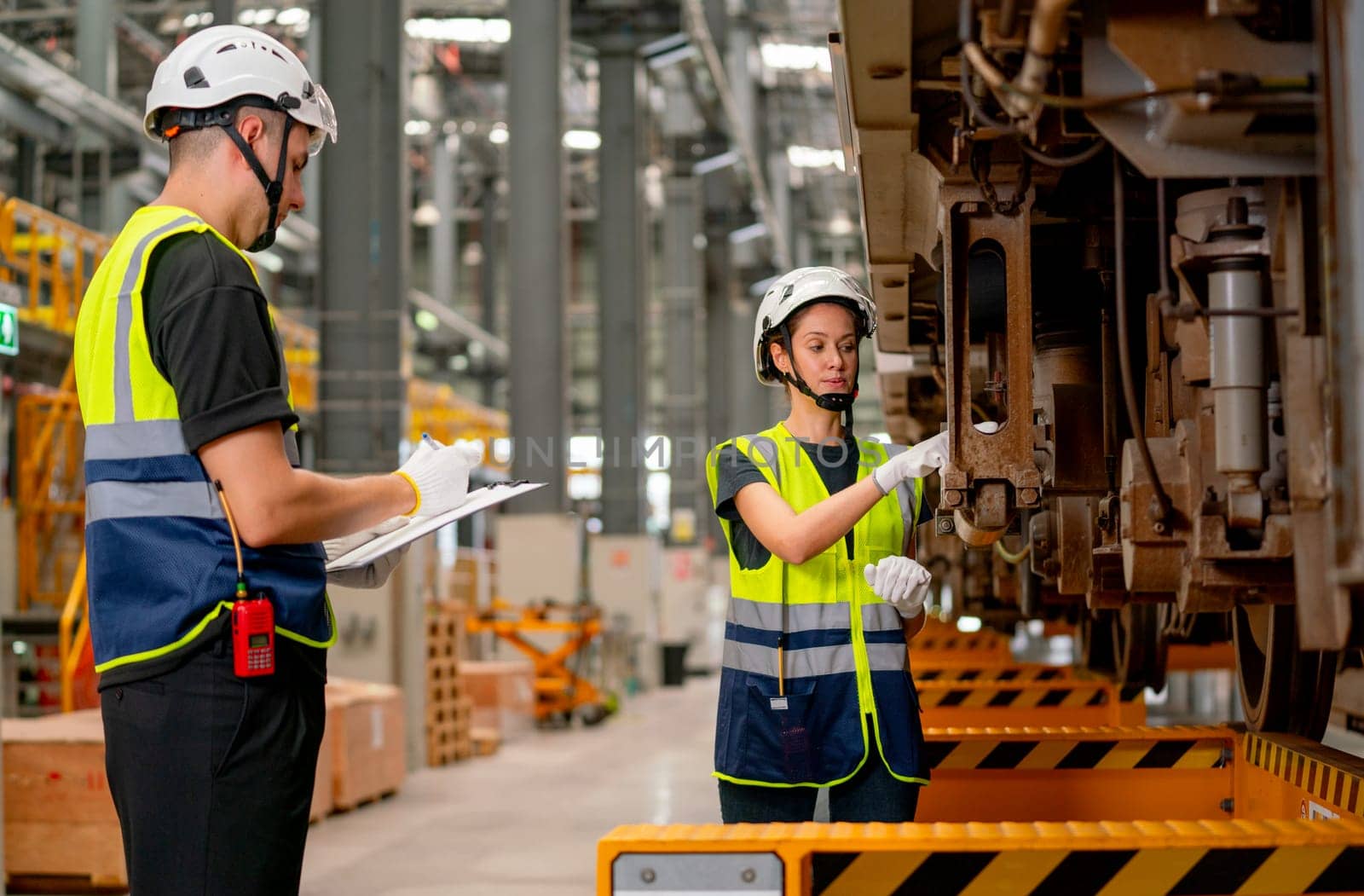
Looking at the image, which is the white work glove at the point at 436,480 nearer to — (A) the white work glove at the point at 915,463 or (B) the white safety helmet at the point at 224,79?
(B) the white safety helmet at the point at 224,79

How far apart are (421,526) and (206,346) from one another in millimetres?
498

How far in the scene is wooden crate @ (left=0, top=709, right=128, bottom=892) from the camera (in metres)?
6.68

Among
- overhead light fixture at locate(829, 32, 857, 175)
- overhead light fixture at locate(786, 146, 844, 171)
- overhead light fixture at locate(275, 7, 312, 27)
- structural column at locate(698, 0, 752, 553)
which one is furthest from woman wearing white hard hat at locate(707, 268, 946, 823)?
overhead light fixture at locate(786, 146, 844, 171)

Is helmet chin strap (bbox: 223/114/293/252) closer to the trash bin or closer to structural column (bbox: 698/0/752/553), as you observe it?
the trash bin

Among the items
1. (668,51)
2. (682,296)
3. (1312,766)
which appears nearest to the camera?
(1312,766)

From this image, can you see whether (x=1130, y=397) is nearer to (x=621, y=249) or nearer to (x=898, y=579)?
(x=898, y=579)

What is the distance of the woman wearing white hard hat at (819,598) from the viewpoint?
9.78 feet

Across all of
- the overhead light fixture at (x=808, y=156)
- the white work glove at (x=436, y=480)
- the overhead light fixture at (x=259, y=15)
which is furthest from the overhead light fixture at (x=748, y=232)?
the white work glove at (x=436, y=480)

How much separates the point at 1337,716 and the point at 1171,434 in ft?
27.5

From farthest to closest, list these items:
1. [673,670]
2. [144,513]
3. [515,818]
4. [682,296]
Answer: [682,296], [673,670], [515,818], [144,513]

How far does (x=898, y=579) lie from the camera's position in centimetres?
298

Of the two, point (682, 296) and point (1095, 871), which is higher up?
point (682, 296)

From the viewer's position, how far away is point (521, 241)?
57.0ft

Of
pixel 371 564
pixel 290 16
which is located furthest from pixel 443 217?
pixel 371 564
